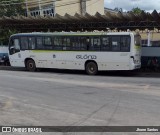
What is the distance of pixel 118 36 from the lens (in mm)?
24000

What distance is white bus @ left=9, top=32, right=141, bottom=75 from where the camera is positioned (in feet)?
78.4

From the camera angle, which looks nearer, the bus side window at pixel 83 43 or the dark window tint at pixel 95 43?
the dark window tint at pixel 95 43

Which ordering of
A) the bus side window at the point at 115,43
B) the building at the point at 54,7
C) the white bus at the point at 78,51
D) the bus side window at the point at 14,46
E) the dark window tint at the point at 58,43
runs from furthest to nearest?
the building at the point at 54,7 → the bus side window at the point at 14,46 → the dark window tint at the point at 58,43 → the bus side window at the point at 115,43 → the white bus at the point at 78,51

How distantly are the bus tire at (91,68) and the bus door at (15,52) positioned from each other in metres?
5.89

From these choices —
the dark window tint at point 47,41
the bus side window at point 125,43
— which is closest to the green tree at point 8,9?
the dark window tint at point 47,41

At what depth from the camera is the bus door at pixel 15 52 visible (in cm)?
2847

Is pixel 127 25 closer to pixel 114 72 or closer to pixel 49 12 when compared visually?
pixel 114 72

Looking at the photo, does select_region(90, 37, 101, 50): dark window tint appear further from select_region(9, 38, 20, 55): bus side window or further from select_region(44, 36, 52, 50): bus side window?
select_region(9, 38, 20, 55): bus side window

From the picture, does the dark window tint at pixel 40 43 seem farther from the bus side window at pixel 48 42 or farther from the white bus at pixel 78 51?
the bus side window at pixel 48 42

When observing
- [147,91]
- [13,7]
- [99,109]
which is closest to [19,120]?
[99,109]

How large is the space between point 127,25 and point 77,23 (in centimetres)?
421

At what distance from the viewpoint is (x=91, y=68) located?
25047 mm

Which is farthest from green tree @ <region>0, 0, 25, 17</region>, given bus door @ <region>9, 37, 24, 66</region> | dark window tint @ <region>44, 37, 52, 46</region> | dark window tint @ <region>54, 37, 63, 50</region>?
dark window tint @ <region>54, 37, 63, 50</region>

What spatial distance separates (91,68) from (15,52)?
261 inches
